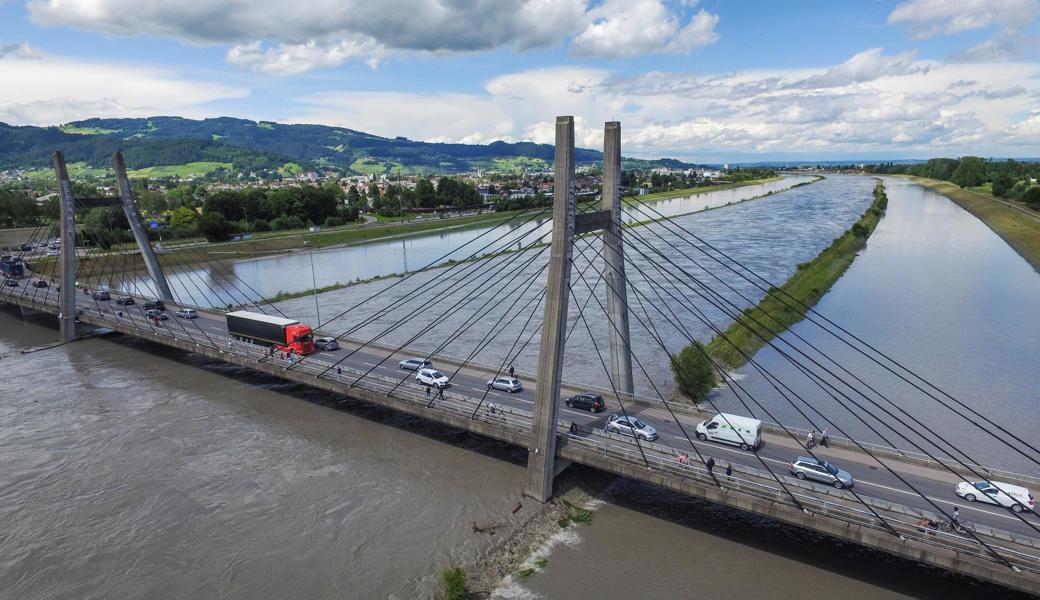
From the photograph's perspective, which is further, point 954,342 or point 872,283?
point 872,283

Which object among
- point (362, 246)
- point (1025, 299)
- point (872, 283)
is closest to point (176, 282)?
point (362, 246)

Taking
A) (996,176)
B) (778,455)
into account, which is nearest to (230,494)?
(778,455)

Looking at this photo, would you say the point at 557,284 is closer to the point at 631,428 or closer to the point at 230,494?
the point at 631,428

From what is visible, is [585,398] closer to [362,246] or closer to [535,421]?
[535,421]

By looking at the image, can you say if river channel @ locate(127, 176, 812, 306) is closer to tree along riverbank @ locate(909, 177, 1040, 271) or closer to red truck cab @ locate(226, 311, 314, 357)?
red truck cab @ locate(226, 311, 314, 357)

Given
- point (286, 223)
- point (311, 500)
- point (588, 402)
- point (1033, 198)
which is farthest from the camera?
point (286, 223)

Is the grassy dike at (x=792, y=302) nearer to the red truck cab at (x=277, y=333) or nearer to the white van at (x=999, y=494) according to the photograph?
the white van at (x=999, y=494)
